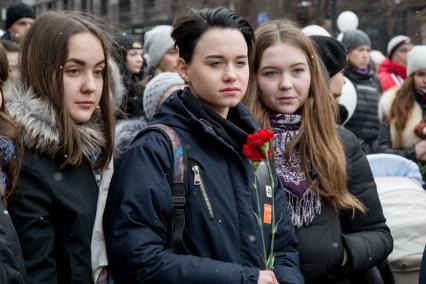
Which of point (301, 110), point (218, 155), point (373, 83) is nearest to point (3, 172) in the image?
point (218, 155)

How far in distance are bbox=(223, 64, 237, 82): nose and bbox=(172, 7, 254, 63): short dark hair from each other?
18 centimetres

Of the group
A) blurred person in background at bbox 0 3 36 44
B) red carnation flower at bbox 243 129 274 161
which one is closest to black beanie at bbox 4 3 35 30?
blurred person in background at bbox 0 3 36 44

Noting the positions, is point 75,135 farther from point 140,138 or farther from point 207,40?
point 207,40

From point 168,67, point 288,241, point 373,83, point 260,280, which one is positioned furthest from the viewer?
point 373,83

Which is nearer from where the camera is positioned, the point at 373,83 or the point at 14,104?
the point at 14,104

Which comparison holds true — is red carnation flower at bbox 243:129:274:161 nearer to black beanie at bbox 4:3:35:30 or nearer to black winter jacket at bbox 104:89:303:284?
black winter jacket at bbox 104:89:303:284

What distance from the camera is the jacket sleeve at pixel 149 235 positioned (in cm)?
298

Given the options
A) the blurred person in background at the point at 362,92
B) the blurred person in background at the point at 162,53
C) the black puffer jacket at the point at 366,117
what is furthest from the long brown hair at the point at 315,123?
the black puffer jacket at the point at 366,117

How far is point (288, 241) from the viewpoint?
11.4 ft

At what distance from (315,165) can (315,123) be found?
0.76ft

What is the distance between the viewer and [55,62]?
343 cm

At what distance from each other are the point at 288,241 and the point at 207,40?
3.07 feet

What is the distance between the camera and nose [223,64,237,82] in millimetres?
3354

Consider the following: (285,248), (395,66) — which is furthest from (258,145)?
(395,66)
